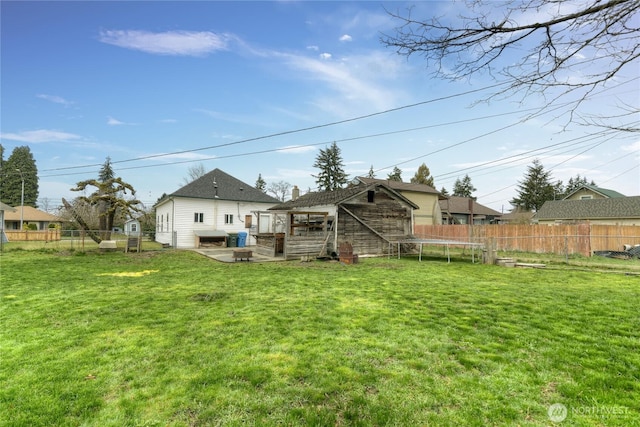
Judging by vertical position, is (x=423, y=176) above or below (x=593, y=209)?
above

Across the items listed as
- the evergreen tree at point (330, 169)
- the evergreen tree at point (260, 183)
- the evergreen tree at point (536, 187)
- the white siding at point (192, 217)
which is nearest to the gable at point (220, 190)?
the white siding at point (192, 217)

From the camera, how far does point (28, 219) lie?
42.7 m

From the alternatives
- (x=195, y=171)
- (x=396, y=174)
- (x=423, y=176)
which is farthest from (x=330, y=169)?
(x=195, y=171)

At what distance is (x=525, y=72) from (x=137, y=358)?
563 centimetres

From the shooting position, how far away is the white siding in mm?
22297

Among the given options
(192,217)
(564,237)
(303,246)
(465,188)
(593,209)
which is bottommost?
(303,246)

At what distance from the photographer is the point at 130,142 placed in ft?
82.9

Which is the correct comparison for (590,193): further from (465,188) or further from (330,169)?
(330,169)

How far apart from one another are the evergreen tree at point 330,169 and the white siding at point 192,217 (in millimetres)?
24042

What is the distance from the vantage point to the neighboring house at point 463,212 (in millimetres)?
39987

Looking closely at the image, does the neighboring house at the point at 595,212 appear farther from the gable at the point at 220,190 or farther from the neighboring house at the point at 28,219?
the neighboring house at the point at 28,219

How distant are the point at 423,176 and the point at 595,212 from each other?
2886cm

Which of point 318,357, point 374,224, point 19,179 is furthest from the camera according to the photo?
point 19,179

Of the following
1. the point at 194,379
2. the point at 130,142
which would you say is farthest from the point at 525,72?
the point at 130,142
